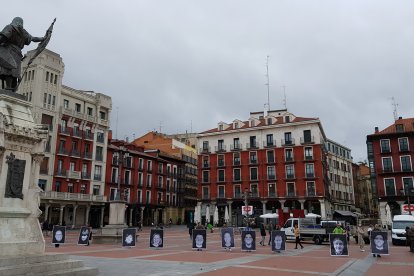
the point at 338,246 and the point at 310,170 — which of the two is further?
the point at 310,170

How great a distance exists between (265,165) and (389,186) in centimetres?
1862

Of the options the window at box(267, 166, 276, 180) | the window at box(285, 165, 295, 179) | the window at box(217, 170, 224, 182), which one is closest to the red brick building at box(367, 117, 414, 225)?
the window at box(285, 165, 295, 179)

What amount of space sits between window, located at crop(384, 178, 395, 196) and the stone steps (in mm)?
51421

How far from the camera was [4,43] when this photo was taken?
9.63 meters

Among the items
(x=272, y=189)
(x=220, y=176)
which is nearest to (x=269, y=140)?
(x=272, y=189)

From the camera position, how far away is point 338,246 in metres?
18.0

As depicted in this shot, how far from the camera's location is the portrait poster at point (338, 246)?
17.9m

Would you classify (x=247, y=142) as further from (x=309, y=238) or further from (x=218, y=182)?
(x=309, y=238)

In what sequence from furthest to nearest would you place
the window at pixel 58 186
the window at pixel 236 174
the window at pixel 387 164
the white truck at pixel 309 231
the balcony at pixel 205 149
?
the balcony at pixel 205 149 < the window at pixel 236 174 < the window at pixel 387 164 < the window at pixel 58 186 < the white truck at pixel 309 231

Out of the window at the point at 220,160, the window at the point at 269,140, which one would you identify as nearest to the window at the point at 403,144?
the window at the point at 269,140

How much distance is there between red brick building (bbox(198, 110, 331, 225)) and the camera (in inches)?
2317

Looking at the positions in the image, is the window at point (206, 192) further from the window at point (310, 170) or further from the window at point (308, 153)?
the window at point (308, 153)

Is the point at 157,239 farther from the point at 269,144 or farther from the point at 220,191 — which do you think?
the point at 269,144

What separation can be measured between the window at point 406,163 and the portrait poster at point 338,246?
4052cm
